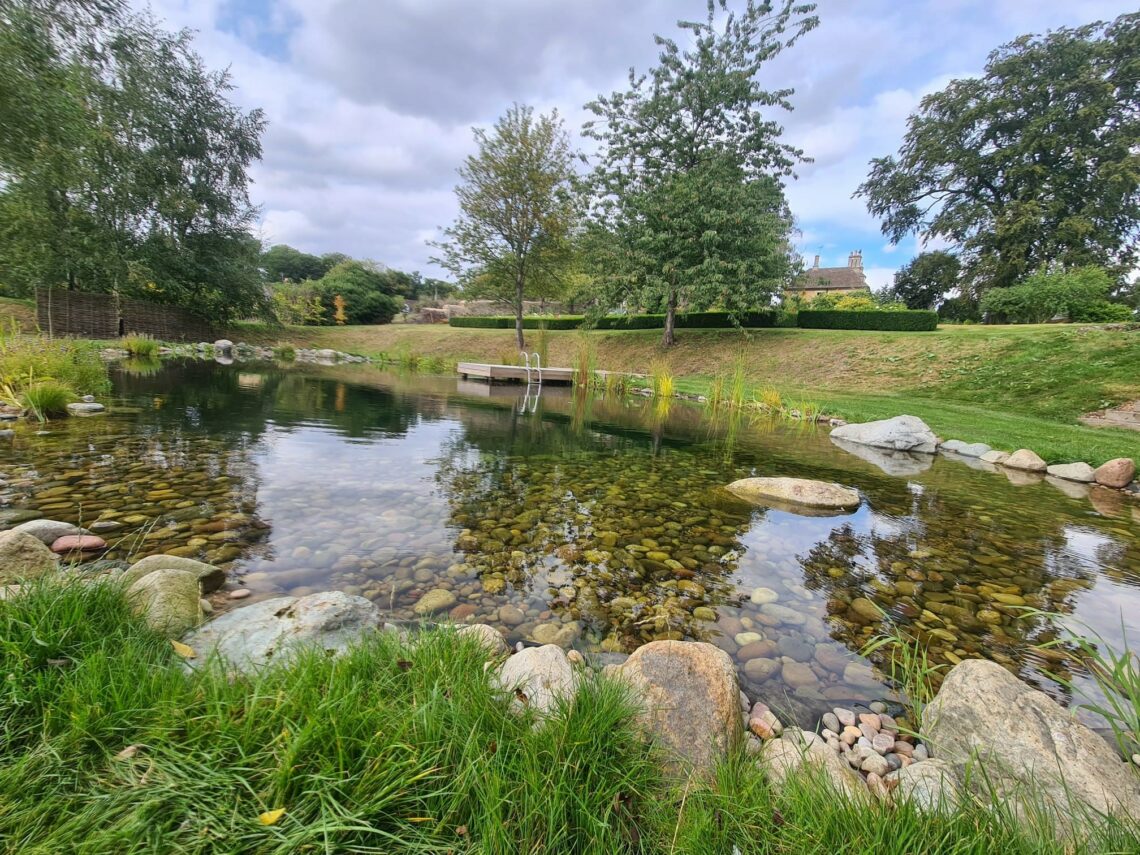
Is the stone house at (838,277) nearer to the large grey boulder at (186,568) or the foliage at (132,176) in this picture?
the foliage at (132,176)

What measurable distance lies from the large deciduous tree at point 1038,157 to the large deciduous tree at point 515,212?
749 inches

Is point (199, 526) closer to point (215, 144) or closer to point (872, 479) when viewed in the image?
point (872, 479)

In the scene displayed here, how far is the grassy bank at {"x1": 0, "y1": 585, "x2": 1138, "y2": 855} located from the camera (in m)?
0.88

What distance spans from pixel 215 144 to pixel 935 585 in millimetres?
26250

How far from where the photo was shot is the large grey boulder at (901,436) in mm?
6738

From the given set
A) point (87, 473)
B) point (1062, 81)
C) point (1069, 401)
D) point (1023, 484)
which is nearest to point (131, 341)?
point (87, 473)

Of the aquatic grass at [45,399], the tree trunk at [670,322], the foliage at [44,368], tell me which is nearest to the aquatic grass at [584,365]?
the tree trunk at [670,322]

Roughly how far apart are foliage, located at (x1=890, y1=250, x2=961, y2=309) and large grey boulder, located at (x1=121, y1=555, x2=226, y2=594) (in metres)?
32.2

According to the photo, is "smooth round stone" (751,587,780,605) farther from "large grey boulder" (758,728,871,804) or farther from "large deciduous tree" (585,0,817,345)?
"large deciduous tree" (585,0,817,345)

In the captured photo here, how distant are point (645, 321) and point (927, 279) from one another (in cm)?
1683

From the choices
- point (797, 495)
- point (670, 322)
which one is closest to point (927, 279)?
point (670, 322)

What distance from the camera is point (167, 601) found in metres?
1.63

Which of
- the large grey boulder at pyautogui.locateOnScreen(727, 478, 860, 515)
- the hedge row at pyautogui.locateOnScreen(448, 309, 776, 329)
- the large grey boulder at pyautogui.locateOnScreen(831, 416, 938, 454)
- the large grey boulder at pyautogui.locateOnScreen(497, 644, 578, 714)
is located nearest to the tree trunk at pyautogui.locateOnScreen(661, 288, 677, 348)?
the hedge row at pyautogui.locateOnScreen(448, 309, 776, 329)

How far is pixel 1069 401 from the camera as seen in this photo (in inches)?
346
